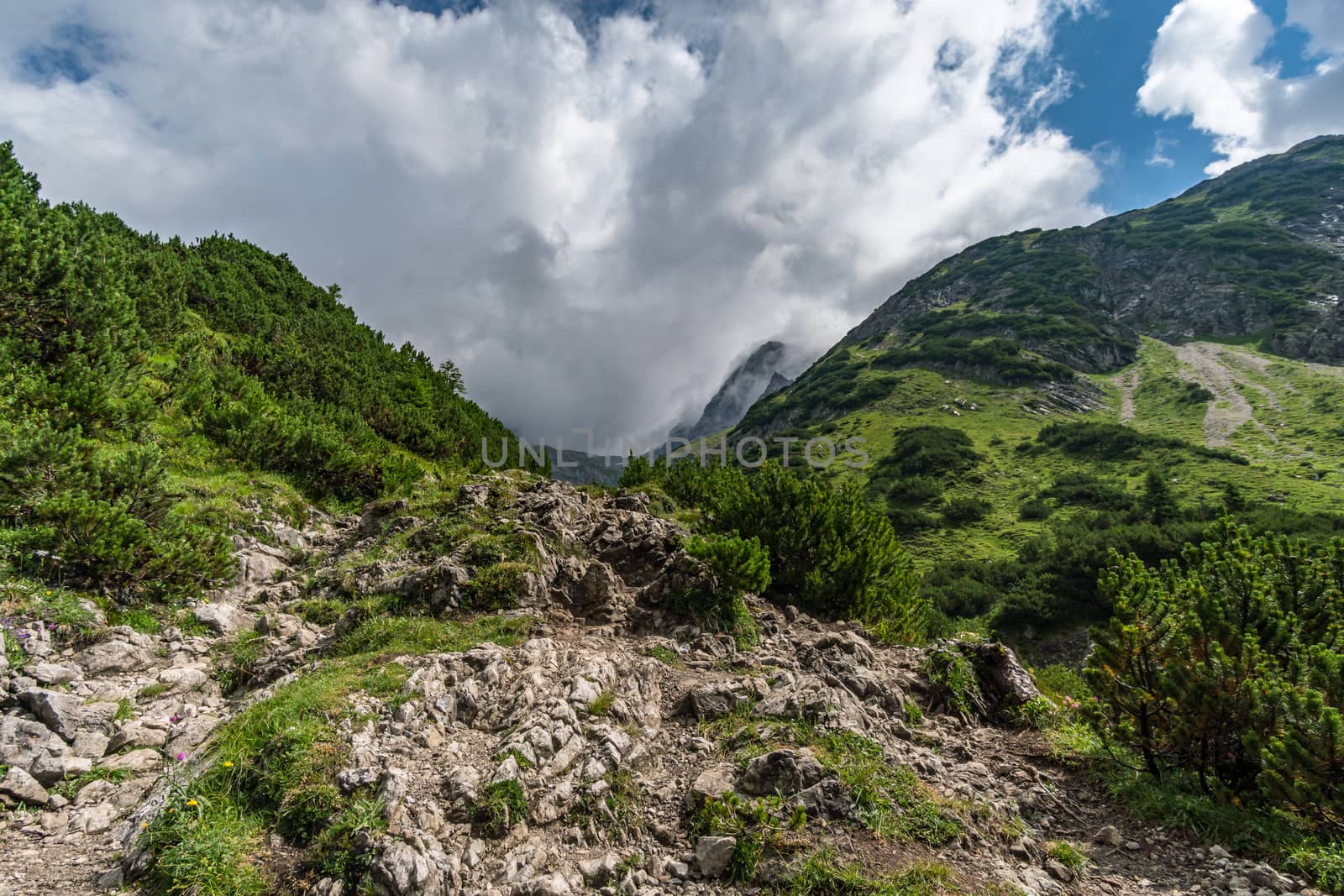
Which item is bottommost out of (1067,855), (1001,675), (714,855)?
(1067,855)

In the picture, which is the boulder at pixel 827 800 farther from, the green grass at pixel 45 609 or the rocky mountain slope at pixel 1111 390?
the rocky mountain slope at pixel 1111 390

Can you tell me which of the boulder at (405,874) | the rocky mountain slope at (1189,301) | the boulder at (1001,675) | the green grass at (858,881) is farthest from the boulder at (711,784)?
the rocky mountain slope at (1189,301)

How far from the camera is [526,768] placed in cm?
592

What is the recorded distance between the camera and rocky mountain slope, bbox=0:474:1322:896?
188 inches

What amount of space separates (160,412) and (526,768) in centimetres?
1586

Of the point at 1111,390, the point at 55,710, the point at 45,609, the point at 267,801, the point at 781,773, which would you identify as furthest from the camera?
the point at 1111,390

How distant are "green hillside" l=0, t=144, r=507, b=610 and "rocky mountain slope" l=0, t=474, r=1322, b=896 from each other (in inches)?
60.5

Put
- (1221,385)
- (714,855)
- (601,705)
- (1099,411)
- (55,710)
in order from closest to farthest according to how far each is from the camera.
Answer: (714,855) → (55,710) → (601,705) → (1221,385) → (1099,411)

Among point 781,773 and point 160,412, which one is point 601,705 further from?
point 160,412

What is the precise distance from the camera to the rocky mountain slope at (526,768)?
15.7 feet

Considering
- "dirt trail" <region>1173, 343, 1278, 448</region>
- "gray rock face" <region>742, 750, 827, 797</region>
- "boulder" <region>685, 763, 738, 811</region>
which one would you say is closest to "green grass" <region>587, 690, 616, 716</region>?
"boulder" <region>685, 763, 738, 811</region>

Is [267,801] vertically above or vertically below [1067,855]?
above

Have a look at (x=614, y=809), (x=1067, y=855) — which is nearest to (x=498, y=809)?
(x=614, y=809)

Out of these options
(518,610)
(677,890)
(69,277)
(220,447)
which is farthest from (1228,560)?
(220,447)
